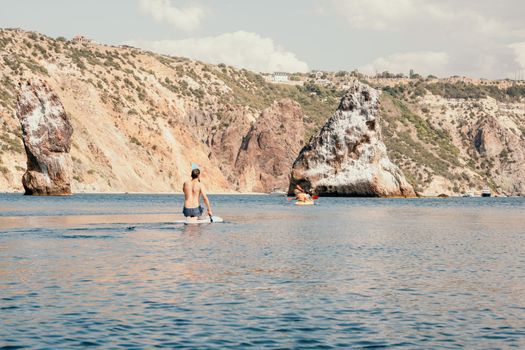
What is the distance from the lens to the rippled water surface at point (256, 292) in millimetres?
17109

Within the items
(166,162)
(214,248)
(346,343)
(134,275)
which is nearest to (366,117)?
(166,162)

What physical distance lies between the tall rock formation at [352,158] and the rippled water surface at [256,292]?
3400 inches

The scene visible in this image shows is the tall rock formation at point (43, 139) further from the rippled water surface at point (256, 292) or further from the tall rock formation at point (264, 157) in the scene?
the rippled water surface at point (256, 292)

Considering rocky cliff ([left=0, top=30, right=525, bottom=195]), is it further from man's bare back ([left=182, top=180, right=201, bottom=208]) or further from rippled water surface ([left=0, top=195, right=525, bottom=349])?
rippled water surface ([left=0, top=195, right=525, bottom=349])

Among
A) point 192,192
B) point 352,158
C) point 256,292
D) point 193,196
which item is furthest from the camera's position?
point 352,158

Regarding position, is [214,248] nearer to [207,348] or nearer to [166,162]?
[207,348]

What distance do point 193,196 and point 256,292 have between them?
24.2 metres

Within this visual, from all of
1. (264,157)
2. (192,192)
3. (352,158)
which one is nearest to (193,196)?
(192,192)

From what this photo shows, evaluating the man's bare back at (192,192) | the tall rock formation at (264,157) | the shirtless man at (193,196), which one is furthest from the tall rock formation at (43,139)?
the man's bare back at (192,192)

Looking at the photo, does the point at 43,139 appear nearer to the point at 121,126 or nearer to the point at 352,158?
the point at 121,126

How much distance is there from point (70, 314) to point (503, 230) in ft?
135

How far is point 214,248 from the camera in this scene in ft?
118

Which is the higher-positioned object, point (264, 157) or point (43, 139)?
point (43, 139)

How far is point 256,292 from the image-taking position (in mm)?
22828
